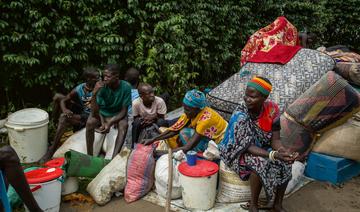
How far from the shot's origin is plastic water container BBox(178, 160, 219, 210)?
12.0 ft

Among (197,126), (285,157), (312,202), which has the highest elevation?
(285,157)

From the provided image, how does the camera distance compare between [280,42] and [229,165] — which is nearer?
[229,165]

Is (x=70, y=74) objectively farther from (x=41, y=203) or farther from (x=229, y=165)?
(x=229, y=165)

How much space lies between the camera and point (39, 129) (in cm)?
469

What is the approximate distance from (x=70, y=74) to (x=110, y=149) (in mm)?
1537

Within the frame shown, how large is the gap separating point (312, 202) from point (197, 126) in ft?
4.67

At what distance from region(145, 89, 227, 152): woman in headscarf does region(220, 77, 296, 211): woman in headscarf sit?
375 millimetres

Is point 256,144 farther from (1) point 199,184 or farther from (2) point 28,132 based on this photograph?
(2) point 28,132

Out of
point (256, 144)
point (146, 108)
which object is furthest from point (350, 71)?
point (146, 108)

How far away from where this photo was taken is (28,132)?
15.1 feet

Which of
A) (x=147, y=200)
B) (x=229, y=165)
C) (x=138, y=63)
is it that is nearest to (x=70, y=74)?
(x=138, y=63)

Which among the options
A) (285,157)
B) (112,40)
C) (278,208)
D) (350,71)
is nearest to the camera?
(285,157)

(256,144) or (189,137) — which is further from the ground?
(256,144)

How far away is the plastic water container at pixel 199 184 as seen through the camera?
364 cm
